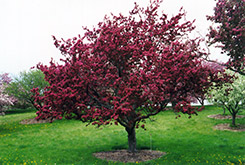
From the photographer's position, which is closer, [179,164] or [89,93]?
[179,164]

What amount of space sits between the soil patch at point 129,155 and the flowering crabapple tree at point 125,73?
27.1 inches

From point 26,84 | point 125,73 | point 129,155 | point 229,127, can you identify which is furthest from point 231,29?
point 26,84

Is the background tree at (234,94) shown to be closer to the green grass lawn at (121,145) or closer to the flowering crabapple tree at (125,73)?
the green grass lawn at (121,145)

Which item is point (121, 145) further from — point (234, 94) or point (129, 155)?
point (234, 94)

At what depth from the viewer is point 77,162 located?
46.0 ft

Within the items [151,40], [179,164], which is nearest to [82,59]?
[151,40]

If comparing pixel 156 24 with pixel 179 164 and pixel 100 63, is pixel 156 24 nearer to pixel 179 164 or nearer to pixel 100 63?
pixel 100 63

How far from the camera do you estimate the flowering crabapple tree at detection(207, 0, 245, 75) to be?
16.1m

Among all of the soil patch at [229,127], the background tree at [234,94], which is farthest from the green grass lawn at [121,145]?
the background tree at [234,94]

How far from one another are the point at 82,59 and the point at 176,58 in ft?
17.0

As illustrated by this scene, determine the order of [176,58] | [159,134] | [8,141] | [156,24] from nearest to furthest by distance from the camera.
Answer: [176,58] → [156,24] → [8,141] → [159,134]

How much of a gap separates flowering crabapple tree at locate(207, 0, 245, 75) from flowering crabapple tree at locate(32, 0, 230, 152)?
103 inches

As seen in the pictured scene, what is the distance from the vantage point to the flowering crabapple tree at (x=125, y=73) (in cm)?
1222

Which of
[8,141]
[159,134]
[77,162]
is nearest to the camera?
[77,162]
